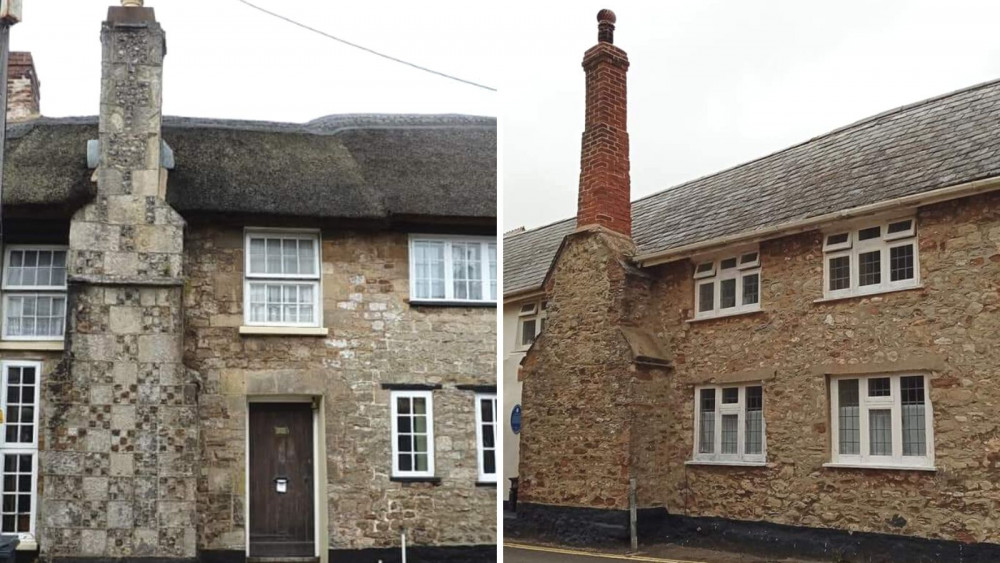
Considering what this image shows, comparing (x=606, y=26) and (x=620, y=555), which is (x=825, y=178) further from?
(x=620, y=555)

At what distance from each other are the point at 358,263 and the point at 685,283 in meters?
2.33

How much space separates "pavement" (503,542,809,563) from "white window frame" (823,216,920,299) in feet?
5.76

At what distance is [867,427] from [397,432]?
2.97 m

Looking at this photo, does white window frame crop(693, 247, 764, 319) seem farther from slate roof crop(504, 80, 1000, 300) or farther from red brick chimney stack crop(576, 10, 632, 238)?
red brick chimney stack crop(576, 10, 632, 238)

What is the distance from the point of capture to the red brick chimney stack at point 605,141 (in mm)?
Answer: 6797

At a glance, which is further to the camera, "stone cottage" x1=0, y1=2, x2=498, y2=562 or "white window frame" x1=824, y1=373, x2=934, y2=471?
"white window frame" x1=824, y1=373, x2=934, y2=471

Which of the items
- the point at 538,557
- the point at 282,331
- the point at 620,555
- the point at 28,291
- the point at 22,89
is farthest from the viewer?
the point at 282,331

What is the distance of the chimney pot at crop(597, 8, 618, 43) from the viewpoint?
669cm

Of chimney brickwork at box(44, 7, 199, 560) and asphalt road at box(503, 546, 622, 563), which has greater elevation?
chimney brickwork at box(44, 7, 199, 560)

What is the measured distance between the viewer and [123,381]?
592 centimetres

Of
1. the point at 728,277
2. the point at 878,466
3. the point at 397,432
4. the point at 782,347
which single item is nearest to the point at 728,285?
the point at 728,277

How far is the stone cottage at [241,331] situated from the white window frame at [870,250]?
7.59ft

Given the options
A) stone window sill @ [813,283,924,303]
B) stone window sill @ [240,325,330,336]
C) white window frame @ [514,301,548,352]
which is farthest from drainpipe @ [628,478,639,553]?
stone window sill @ [240,325,330,336]

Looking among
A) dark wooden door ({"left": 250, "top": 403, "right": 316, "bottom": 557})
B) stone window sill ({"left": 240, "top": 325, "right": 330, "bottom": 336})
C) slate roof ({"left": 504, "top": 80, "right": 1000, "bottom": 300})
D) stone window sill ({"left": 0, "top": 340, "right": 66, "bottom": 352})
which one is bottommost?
dark wooden door ({"left": 250, "top": 403, "right": 316, "bottom": 557})
